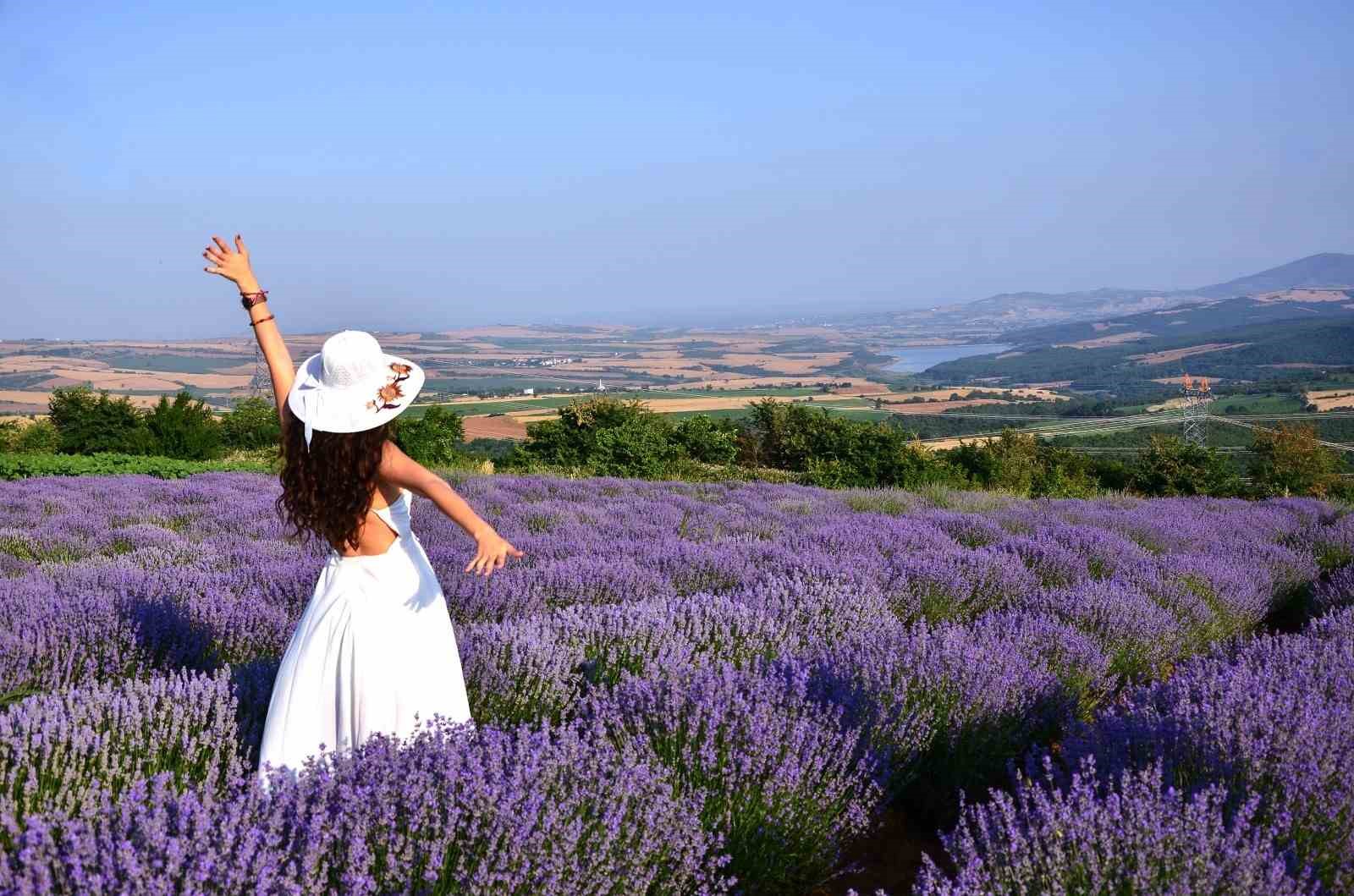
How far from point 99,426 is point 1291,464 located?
66.5 ft

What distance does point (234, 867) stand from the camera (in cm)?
146

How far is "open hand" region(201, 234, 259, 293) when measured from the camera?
2.44 meters

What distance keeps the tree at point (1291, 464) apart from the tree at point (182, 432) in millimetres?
15987

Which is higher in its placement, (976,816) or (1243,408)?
(976,816)

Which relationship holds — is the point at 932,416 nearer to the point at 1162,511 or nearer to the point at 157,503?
the point at 1162,511

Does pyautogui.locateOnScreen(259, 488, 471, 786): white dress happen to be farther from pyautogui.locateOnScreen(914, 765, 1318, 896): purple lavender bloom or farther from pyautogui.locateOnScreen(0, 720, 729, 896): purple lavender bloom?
pyautogui.locateOnScreen(914, 765, 1318, 896): purple lavender bloom

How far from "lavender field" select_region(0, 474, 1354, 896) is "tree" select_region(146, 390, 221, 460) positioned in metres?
11.1

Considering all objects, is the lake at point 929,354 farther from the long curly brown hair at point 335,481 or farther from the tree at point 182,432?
the long curly brown hair at point 335,481

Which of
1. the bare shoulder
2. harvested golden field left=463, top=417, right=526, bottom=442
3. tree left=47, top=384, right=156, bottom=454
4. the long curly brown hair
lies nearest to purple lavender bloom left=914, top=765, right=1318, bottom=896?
the bare shoulder

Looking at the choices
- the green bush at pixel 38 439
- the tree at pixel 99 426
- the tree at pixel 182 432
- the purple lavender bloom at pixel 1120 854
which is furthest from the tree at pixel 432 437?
the purple lavender bloom at pixel 1120 854

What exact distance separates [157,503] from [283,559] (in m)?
3.04

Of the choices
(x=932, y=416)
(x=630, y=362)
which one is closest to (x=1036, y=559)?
(x=932, y=416)

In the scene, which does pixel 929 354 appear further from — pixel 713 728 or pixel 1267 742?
pixel 713 728

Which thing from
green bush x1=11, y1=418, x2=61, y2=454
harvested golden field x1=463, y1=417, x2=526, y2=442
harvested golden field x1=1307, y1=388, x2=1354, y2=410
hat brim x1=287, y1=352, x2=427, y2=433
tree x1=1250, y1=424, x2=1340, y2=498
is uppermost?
hat brim x1=287, y1=352, x2=427, y2=433
